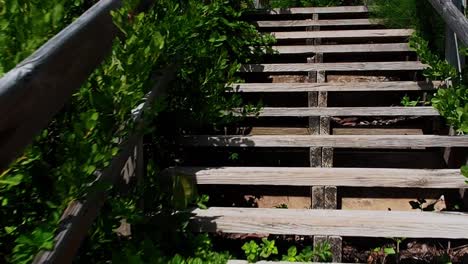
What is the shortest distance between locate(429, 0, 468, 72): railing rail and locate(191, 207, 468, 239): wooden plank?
0.87m

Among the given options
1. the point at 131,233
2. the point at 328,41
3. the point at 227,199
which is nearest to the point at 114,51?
the point at 131,233

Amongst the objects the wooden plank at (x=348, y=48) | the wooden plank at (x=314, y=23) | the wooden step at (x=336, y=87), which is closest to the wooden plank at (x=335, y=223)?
the wooden step at (x=336, y=87)

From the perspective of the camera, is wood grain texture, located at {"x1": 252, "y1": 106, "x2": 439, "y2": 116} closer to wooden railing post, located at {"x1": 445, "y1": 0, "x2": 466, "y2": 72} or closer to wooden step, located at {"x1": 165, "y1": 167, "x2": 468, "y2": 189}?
wooden railing post, located at {"x1": 445, "y1": 0, "x2": 466, "y2": 72}

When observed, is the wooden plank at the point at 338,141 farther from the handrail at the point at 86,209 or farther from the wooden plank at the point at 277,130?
the wooden plank at the point at 277,130

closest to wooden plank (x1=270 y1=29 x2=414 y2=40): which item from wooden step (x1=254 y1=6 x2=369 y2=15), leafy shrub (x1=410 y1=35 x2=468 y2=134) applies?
leafy shrub (x1=410 y1=35 x2=468 y2=134)

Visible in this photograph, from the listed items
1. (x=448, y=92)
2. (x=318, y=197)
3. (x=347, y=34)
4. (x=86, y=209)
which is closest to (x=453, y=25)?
(x=448, y=92)

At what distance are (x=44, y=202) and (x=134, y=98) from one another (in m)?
0.49

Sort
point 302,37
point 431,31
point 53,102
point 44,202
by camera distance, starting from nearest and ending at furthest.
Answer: point 53,102
point 44,202
point 431,31
point 302,37

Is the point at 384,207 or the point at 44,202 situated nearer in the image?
the point at 44,202

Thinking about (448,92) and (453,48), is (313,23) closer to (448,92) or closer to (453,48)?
(453,48)

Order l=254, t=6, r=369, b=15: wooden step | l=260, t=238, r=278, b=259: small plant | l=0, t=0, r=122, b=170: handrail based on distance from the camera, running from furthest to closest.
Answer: l=254, t=6, r=369, b=15: wooden step → l=260, t=238, r=278, b=259: small plant → l=0, t=0, r=122, b=170: handrail

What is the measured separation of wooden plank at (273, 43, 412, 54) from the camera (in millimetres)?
4367

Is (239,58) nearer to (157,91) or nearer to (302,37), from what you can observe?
(302,37)

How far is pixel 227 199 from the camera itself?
136 inches
